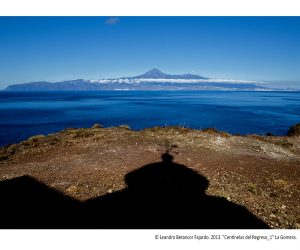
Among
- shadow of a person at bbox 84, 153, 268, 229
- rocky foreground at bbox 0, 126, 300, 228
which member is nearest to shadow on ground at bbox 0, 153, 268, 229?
shadow of a person at bbox 84, 153, 268, 229

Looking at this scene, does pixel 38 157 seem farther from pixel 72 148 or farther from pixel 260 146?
pixel 260 146

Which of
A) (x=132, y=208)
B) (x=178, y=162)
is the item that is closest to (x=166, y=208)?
(x=132, y=208)

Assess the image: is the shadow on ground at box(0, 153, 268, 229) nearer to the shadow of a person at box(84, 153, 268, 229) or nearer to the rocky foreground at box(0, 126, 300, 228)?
the shadow of a person at box(84, 153, 268, 229)

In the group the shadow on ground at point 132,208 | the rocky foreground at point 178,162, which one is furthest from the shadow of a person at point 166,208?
the rocky foreground at point 178,162

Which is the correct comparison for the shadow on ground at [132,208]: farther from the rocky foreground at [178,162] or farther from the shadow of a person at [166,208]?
the rocky foreground at [178,162]

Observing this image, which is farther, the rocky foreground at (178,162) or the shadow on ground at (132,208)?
the rocky foreground at (178,162)

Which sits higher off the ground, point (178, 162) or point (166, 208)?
point (166, 208)

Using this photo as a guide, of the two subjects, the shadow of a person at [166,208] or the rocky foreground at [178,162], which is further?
the rocky foreground at [178,162]

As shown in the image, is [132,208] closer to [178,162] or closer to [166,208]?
[166,208]

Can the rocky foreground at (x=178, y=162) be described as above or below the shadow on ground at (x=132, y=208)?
below
